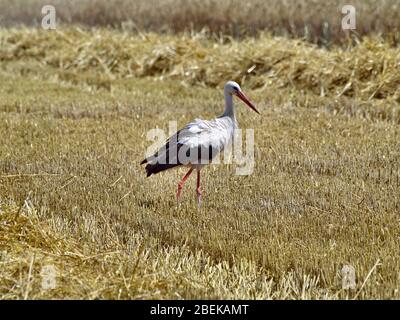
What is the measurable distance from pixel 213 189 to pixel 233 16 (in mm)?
10586

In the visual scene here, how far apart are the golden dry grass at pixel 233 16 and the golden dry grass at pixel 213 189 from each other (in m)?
1.40

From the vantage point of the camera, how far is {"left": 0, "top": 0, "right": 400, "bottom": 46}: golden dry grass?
14914 millimetres

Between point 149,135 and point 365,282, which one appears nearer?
point 365,282

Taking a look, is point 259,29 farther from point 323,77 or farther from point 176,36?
point 323,77

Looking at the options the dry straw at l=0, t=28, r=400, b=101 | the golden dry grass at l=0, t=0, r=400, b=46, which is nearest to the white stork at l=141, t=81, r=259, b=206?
the dry straw at l=0, t=28, r=400, b=101

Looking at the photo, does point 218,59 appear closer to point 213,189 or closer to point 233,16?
point 233,16

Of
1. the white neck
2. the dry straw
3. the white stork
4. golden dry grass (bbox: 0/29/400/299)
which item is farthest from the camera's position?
the dry straw

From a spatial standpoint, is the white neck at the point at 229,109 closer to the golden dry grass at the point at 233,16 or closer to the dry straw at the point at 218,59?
the dry straw at the point at 218,59

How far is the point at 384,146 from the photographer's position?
865cm

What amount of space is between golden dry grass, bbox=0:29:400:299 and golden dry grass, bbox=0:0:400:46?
1403mm

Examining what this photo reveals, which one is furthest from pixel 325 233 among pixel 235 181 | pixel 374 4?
pixel 374 4

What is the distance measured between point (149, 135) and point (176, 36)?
773 centimetres

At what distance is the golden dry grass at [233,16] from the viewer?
1491cm

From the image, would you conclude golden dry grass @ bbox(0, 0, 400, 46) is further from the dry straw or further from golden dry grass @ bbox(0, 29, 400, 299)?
golden dry grass @ bbox(0, 29, 400, 299)
